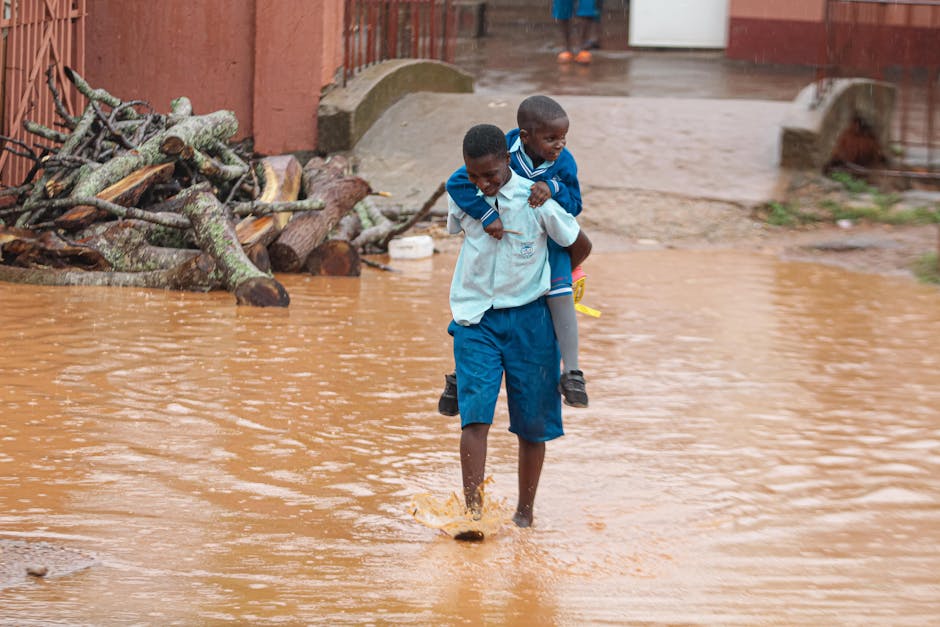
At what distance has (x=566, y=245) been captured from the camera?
4.86 m

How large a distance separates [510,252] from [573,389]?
1.78 feet

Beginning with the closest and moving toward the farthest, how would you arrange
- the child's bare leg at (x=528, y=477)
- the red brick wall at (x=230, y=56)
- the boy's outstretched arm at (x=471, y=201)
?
1. the boy's outstretched arm at (x=471, y=201)
2. the child's bare leg at (x=528, y=477)
3. the red brick wall at (x=230, y=56)

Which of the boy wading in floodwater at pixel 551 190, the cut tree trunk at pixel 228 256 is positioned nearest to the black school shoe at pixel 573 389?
the boy wading in floodwater at pixel 551 190

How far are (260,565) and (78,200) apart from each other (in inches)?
216

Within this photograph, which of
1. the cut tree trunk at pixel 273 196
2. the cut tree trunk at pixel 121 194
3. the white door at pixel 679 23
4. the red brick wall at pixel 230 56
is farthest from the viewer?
the white door at pixel 679 23

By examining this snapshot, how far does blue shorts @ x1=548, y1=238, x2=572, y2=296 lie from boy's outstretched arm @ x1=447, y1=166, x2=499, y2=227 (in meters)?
0.27

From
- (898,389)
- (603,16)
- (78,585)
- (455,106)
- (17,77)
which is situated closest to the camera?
(78,585)

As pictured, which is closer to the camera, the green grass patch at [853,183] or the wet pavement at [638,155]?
the wet pavement at [638,155]

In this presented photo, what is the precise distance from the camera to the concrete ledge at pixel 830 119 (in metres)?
12.6

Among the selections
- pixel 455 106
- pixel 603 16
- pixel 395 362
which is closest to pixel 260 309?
pixel 395 362

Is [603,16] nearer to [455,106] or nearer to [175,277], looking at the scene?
Answer: [455,106]

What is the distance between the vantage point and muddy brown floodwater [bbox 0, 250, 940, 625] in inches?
168

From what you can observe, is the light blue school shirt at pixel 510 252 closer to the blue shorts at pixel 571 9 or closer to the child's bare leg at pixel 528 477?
the child's bare leg at pixel 528 477

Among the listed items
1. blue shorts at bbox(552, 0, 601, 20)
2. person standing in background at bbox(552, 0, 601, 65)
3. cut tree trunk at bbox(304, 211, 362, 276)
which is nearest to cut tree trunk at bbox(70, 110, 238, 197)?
cut tree trunk at bbox(304, 211, 362, 276)
